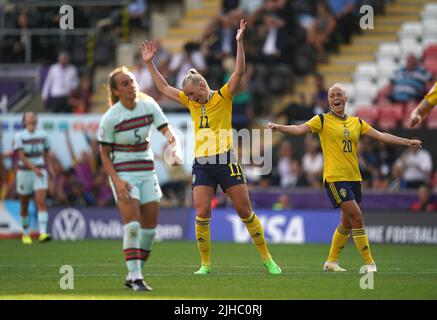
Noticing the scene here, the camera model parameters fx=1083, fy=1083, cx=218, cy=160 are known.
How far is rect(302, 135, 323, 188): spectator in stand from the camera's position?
82.6 ft

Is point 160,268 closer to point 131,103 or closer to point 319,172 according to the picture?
point 131,103

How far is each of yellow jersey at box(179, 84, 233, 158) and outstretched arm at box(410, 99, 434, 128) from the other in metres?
2.44

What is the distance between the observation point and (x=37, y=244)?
22.4 m

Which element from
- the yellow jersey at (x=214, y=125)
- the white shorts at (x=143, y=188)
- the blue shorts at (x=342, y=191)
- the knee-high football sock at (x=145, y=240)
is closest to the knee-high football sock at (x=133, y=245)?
the knee-high football sock at (x=145, y=240)

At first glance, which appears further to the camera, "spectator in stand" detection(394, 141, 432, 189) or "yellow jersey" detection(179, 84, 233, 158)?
"spectator in stand" detection(394, 141, 432, 189)

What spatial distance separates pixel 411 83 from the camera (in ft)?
84.6

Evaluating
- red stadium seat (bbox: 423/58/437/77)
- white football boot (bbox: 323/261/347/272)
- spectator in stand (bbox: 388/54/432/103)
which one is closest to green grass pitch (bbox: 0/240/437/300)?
white football boot (bbox: 323/261/347/272)

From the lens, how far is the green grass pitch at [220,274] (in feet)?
39.4

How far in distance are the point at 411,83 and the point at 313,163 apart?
3076mm

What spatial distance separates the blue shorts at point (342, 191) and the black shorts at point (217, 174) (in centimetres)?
129

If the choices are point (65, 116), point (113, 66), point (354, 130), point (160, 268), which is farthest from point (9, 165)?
point (354, 130)

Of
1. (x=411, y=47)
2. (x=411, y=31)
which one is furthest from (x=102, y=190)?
(x=411, y=31)

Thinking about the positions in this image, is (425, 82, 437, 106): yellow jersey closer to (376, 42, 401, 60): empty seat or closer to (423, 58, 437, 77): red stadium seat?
(423, 58, 437, 77): red stadium seat

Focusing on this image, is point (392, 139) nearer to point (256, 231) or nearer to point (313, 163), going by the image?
point (256, 231)
